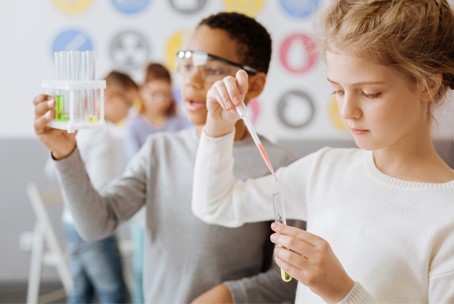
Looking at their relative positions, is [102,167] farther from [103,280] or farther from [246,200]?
[246,200]

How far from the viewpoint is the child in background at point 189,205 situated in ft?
3.92

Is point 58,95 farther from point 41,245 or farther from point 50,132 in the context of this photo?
point 41,245

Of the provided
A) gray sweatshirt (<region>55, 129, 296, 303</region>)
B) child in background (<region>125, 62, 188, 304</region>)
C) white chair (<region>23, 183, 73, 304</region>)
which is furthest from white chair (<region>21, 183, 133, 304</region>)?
gray sweatshirt (<region>55, 129, 296, 303</region>)

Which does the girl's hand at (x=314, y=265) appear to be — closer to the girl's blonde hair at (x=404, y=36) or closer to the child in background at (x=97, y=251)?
the girl's blonde hair at (x=404, y=36)

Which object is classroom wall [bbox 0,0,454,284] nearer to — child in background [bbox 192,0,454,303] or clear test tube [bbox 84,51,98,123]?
clear test tube [bbox 84,51,98,123]

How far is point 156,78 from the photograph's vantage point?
130 inches

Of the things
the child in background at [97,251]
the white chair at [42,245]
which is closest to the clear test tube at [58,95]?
the child in background at [97,251]

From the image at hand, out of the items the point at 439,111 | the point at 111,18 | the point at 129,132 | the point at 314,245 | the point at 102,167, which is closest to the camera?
the point at 314,245

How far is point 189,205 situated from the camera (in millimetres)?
1259

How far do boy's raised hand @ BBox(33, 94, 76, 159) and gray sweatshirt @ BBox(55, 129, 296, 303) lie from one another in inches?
3.2

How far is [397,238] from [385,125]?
0.52 feet

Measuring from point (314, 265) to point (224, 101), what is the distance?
0.30 metres

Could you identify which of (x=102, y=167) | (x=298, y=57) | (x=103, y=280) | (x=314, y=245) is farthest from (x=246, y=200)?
(x=298, y=57)

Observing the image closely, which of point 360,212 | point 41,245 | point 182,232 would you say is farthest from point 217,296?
point 41,245
